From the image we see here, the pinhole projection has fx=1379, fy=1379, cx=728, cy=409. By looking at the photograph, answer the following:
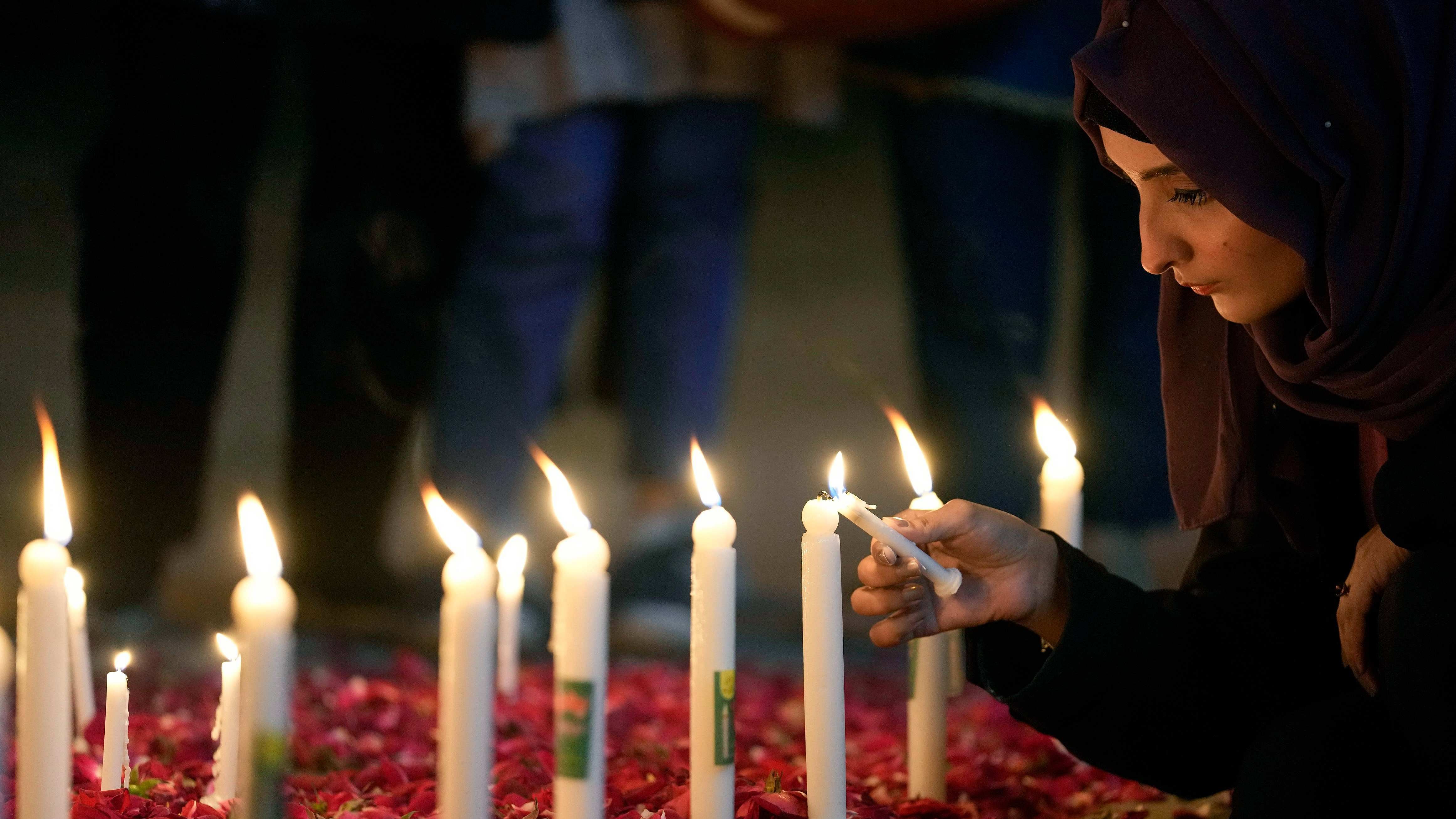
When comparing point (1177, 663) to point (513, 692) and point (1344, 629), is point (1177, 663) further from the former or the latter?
point (513, 692)

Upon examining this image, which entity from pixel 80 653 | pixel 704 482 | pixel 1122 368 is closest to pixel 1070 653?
pixel 704 482

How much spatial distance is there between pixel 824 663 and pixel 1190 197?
56 cm

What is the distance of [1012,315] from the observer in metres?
3.08

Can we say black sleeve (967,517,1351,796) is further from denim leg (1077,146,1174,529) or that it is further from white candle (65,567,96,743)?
denim leg (1077,146,1174,529)

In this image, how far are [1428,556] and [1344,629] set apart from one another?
0.60ft

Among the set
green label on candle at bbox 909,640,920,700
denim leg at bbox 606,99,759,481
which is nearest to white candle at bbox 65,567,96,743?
green label on candle at bbox 909,640,920,700

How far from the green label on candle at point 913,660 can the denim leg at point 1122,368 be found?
1.38m

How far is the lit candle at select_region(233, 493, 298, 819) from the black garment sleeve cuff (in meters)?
0.76

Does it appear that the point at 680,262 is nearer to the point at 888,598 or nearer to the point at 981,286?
the point at 981,286

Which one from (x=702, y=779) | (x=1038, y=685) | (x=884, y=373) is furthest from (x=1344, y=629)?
(x=884, y=373)

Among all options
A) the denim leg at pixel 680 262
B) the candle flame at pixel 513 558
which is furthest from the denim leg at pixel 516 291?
the candle flame at pixel 513 558

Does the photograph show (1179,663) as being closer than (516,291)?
Yes

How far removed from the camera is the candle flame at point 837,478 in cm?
121

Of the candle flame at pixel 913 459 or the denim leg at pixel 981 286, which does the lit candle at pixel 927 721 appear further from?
the denim leg at pixel 981 286
